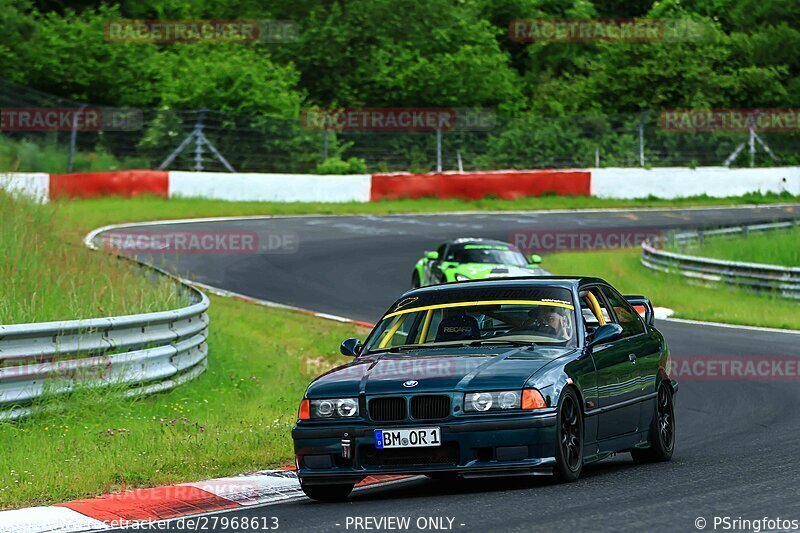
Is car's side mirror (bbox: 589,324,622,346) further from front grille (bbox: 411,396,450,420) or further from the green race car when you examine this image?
the green race car

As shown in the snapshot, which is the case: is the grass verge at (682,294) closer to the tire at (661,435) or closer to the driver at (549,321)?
the tire at (661,435)

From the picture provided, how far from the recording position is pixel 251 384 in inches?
576

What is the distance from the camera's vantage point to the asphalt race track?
7.57 meters

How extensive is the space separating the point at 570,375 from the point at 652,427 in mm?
1716

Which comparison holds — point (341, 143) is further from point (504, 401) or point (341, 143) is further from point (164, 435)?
point (504, 401)

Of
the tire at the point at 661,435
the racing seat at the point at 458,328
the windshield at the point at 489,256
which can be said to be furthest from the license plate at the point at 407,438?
the windshield at the point at 489,256

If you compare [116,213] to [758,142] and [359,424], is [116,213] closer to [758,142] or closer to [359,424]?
[758,142]

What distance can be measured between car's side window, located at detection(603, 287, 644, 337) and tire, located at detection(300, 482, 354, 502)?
2722 millimetres

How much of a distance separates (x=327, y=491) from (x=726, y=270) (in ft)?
62.2

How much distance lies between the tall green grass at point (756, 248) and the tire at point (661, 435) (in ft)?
59.1

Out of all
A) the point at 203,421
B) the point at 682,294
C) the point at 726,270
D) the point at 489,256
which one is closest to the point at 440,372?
the point at 203,421

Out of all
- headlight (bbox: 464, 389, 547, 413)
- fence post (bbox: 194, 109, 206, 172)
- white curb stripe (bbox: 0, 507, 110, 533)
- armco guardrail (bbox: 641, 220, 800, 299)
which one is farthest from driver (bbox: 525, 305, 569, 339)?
fence post (bbox: 194, 109, 206, 172)

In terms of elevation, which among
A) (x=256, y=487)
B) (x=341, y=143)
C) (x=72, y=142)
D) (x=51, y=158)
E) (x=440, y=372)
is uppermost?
(x=72, y=142)

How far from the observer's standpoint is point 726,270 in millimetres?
26594
